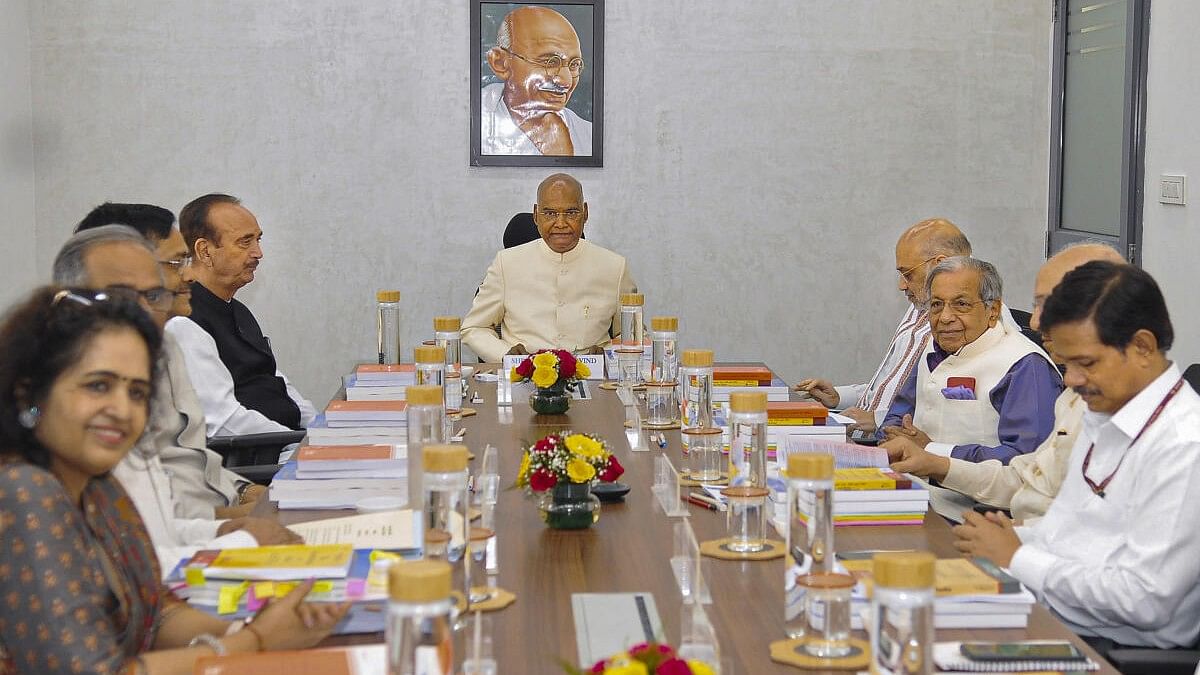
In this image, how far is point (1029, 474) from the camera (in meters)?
3.30

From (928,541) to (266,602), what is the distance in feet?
4.20

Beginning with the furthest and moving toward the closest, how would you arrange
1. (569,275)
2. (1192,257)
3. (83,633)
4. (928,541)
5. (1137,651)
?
(569,275) < (1192,257) < (928,541) < (1137,651) < (83,633)

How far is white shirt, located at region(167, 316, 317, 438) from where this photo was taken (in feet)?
13.5

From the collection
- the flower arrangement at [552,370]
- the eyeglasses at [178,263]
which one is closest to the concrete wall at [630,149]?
the flower arrangement at [552,370]

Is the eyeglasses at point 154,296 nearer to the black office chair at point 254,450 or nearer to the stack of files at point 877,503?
the black office chair at point 254,450

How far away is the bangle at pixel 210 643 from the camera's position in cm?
191

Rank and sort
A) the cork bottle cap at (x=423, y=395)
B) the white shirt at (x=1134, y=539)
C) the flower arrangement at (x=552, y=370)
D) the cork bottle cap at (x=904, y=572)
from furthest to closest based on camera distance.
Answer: the flower arrangement at (x=552, y=370) → the cork bottle cap at (x=423, y=395) → the white shirt at (x=1134, y=539) → the cork bottle cap at (x=904, y=572)

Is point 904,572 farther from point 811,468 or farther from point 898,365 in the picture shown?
point 898,365

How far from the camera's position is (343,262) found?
23.1 feet

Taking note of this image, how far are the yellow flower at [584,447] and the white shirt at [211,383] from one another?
184 centimetres

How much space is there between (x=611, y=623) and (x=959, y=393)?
2.03 metres

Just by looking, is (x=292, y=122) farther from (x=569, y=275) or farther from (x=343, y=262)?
(x=569, y=275)

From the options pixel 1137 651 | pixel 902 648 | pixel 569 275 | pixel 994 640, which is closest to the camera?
pixel 902 648

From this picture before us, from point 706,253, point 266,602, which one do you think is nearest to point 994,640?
point 266,602
